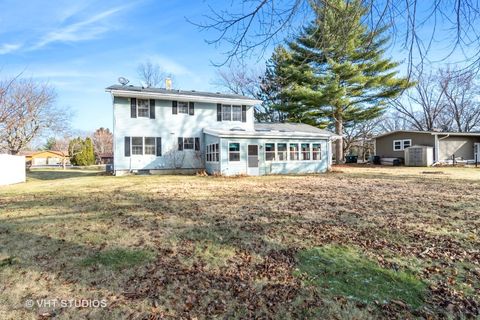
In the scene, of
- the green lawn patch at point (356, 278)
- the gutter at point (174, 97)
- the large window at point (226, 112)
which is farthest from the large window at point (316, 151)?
the green lawn patch at point (356, 278)

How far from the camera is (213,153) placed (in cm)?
1642

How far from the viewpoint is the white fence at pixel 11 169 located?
12609mm

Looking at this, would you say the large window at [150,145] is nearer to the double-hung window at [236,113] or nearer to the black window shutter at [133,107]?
the black window shutter at [133,107]

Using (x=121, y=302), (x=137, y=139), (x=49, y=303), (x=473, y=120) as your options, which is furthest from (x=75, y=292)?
(x=473, y=120)

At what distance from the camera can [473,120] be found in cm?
3441

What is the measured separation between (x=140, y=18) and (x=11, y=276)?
4.75 m

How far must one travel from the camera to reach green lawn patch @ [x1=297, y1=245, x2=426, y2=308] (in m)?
2.97

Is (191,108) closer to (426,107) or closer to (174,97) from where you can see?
(174,97)

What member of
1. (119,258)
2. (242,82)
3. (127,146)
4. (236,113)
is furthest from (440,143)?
(119,258)

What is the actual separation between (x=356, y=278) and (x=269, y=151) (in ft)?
44.8

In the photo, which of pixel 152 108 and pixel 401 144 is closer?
pixel 152 108

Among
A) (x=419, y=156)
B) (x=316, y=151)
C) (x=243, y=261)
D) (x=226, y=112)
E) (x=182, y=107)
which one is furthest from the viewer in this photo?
(x=419, y=156)

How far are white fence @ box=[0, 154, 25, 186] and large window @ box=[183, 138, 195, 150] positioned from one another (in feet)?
27.7

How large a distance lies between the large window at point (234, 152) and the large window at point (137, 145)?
5.48m
